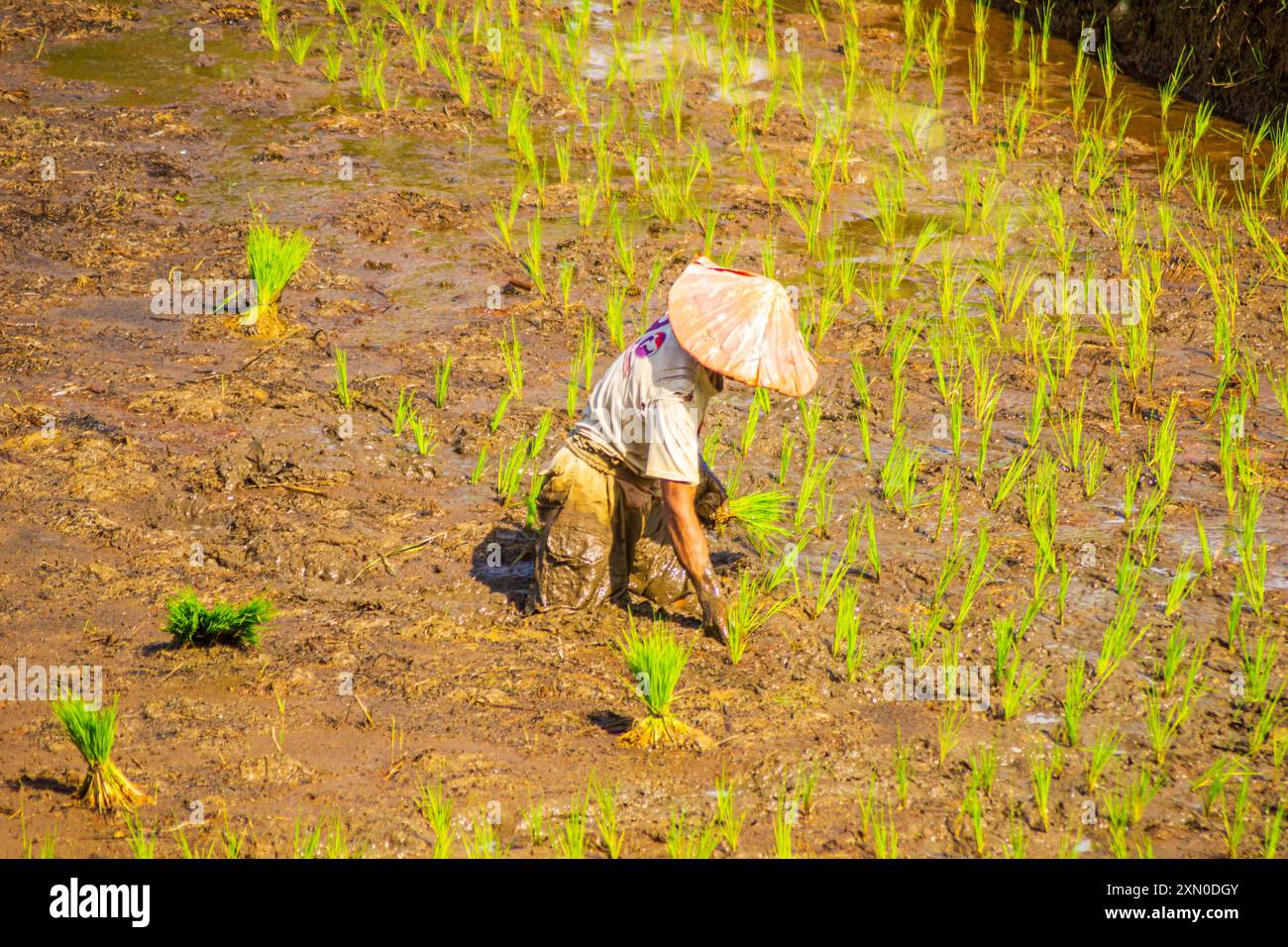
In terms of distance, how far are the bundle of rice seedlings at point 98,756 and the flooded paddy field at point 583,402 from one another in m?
0.05

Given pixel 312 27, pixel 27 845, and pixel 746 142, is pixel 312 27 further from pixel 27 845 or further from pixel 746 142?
pixel 27 845

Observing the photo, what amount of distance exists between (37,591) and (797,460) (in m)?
2.43

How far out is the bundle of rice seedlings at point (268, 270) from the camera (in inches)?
205

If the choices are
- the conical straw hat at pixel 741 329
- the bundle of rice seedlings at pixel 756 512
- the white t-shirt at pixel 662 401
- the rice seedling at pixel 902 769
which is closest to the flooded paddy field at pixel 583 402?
the rice seedling at pixel 902 769

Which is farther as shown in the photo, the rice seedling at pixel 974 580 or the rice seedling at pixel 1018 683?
the rice seedling at pixel 974 580

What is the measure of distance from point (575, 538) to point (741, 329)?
2.71ft

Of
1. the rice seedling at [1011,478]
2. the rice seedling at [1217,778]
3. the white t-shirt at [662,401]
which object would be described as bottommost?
the rice seedling at [1217,778]

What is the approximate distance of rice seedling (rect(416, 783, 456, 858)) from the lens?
2.90 m

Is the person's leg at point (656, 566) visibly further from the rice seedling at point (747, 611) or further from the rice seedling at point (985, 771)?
the rice seedling at point (985, 771)

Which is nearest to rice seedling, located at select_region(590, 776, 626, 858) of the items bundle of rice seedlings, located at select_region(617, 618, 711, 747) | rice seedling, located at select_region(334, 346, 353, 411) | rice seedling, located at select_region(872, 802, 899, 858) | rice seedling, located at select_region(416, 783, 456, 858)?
bundle of rice seedlings, located at select_region(617, 618, 711, 747)

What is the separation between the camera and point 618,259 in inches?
229

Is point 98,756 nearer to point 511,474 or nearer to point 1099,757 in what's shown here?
point 511,474

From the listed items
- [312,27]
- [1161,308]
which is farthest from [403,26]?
[1161,308]

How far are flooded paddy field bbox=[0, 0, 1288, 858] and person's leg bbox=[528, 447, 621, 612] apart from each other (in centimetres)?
9
